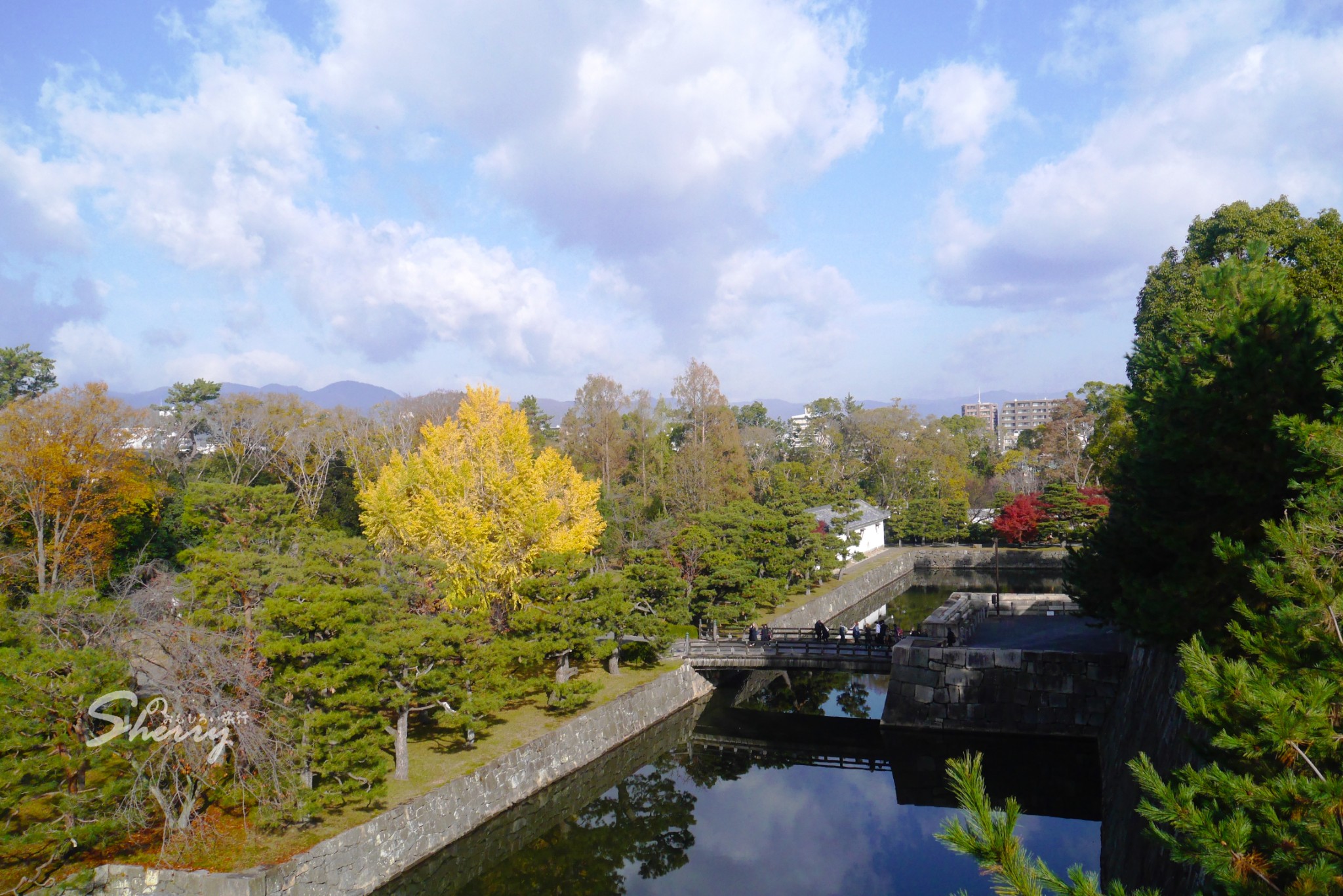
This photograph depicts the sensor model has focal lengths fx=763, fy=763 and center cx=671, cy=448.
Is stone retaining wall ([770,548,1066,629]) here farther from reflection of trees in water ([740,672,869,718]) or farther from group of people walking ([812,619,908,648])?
group of people walking ([812,619,908,648])

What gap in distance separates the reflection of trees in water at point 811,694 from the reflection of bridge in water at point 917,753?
0.63 metres

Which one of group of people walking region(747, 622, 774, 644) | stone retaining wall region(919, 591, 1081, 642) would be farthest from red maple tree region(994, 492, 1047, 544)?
group of people walking region(747, 622, 774, 644)

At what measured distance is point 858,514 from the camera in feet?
162

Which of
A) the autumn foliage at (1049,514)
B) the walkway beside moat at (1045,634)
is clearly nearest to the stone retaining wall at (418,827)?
the walkway beside moat at (1045,634)

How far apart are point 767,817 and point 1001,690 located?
8089 mm

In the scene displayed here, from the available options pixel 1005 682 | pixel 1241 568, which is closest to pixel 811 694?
pixel 1005 682

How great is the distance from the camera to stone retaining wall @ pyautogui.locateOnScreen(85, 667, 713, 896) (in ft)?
40.1

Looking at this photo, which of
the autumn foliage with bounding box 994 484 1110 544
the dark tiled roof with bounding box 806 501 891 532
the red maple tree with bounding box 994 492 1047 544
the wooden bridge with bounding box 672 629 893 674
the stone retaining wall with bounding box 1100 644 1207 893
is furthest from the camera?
the red maple tree with bounding box 994 492 1047 544

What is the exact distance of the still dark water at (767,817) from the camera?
1614cm

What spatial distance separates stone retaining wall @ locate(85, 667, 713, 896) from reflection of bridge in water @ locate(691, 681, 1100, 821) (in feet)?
10.1

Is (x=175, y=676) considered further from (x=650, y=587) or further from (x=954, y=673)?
(x=954, y=673)

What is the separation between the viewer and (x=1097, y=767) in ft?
67.0

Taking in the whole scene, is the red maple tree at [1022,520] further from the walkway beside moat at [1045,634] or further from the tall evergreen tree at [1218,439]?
the tall evergreen tree at [1218,439]

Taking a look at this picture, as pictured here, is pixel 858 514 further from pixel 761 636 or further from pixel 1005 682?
pixel 1005 682
